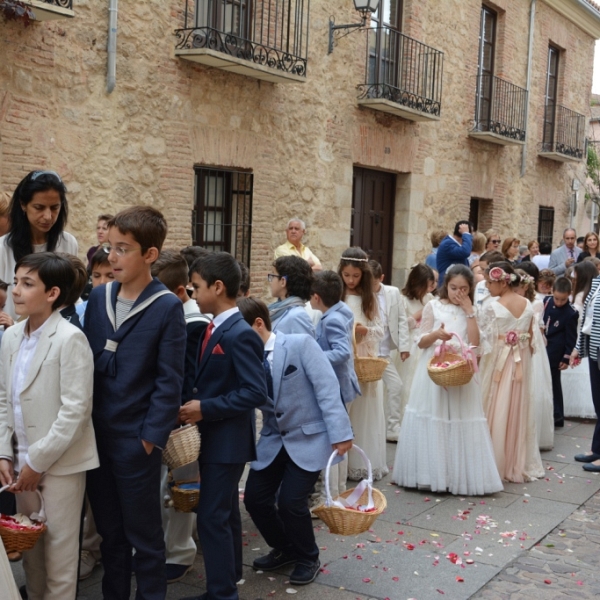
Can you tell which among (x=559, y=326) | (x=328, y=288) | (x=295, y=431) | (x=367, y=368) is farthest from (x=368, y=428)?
(x=559, y=326)

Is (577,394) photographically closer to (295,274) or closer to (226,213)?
(226,213)

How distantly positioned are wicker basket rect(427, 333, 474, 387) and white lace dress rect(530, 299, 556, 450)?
1.90 metres

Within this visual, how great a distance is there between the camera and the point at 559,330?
→ 9258mm

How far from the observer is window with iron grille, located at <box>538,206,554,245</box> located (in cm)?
2073

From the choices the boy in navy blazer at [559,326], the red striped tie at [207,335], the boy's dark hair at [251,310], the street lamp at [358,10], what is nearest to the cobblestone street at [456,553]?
the red striped tie at [207,335]

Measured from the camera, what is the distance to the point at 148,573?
12.6ft

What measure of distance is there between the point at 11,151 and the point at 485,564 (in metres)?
5.54

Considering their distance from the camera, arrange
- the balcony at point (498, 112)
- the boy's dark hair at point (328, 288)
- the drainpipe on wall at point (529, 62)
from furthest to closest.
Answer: the drainpipe on wall at point (529, 62) < the balcony at point (498, 112) < the boy's dark hair at point (328, 288)

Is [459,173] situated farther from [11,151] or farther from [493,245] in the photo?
[11,151]

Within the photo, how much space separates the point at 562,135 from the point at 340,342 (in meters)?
16.7

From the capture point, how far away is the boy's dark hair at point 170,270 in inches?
180

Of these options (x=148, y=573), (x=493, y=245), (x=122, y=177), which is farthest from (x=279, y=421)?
(x=493, y=245)

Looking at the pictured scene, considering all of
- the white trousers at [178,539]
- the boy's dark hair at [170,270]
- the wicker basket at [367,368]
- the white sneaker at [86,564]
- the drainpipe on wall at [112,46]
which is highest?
the drainpipe on wall at [112,46]

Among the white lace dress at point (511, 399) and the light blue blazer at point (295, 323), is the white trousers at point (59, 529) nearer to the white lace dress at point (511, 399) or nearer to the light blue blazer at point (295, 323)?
the light blue blazer at point (295, 323)
